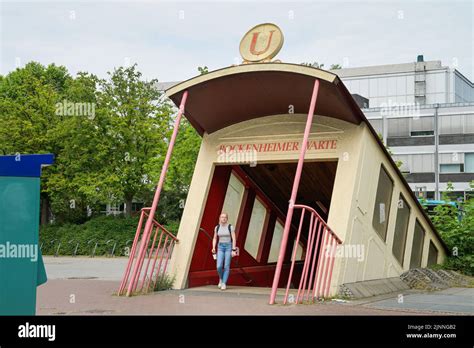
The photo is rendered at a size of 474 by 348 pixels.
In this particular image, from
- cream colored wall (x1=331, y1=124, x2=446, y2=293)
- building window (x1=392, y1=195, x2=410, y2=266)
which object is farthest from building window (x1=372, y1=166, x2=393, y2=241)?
building window (x1=392, y1=195, x2=410, y2=266)

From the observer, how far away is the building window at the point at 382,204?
14.2 m

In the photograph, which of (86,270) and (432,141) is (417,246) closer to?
(86,270)

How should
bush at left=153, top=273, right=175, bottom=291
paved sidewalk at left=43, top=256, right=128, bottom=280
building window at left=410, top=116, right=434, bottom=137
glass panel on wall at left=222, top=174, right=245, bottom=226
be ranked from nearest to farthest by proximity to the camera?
1. bush at left=153, top=273, right=175, bottom=291
2. glass panel on wall at left=222, top=174, right=245, bottom=226
3. paved sidewalk at left=43, top=256, right=128, bottom=280
4. building window at left=410, top=116, right=434, bottom=137

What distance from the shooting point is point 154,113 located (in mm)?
38219

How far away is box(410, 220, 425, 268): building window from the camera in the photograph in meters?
16.4

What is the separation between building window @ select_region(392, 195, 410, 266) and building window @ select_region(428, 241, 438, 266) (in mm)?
2069

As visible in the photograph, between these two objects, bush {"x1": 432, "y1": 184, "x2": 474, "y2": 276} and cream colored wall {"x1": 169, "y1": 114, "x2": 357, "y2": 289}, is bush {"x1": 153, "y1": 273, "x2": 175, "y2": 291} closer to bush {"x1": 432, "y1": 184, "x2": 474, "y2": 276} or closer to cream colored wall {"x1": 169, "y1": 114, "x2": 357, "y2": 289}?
cream colored wall {"x1": 169, "y1": 114, "x2": 357, "y2": 289}

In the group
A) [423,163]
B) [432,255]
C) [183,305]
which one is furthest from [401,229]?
[423,163]

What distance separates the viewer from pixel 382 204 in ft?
47.4

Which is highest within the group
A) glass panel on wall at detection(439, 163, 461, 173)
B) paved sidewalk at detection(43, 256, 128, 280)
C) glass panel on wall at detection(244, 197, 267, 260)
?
glass panel on wall at detection(439, 163, 461, 173)

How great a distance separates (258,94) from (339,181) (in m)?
2.24

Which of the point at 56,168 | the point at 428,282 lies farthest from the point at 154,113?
the point at 428,282

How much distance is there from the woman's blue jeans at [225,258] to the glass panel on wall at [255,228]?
2665mm
